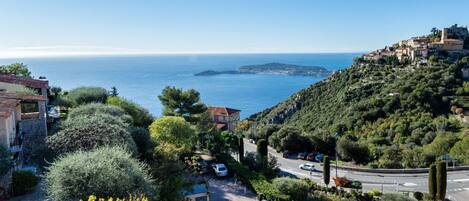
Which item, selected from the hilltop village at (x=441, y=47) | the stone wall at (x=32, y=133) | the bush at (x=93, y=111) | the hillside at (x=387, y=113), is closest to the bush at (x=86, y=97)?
the bush at (x=93, y=111)

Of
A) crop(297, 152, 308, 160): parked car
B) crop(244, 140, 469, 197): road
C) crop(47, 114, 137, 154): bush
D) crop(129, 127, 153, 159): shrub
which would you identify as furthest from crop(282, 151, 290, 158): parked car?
crop(47, 114, 137, 154): bush

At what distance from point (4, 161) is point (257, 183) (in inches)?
422

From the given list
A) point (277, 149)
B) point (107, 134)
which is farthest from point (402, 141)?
point (107, 134)

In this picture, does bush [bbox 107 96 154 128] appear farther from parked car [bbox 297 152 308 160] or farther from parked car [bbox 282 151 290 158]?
parked car [bbox 297 152 308 160]

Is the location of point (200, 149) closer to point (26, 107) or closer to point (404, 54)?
point (26, 107)

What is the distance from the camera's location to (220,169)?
2228cm

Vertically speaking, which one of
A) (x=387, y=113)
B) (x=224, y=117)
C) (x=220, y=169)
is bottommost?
(x=224, y=117)

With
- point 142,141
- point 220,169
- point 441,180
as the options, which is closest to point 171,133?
point 220,169

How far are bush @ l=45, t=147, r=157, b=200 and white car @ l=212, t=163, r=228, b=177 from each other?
1103 cm

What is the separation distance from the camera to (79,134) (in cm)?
1516

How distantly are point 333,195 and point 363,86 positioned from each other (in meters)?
38.8

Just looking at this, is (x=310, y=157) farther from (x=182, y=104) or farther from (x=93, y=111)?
(x=93, y=111)

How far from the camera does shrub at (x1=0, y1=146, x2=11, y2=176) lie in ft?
41.0

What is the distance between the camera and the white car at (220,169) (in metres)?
22.0
